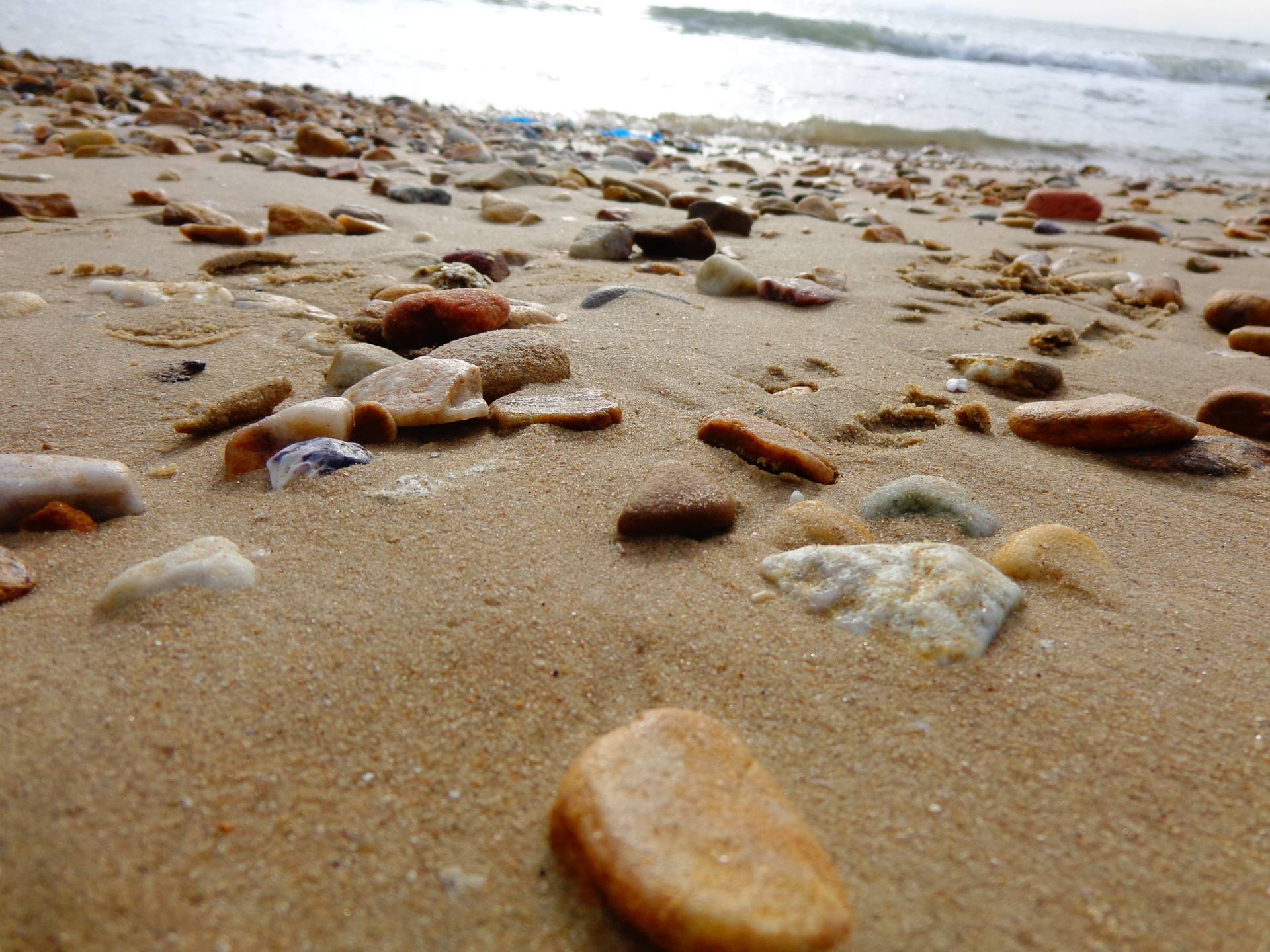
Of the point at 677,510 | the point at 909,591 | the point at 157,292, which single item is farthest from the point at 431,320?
the point at 909,591

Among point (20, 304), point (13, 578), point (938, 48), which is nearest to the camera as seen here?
point (13, 578)

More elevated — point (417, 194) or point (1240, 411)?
point (1240, 411)

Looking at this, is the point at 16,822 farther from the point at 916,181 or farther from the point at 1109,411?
the point at 916,181

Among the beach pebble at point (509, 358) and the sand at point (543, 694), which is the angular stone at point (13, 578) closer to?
the sand at point (543, 694)

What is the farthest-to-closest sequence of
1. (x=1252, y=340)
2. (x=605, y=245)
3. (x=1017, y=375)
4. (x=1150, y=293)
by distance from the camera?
(x=605, y=245), (x=1150, y=293), (x=1252, y=340), (x=1017, y=375)

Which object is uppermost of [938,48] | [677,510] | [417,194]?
[938,48]

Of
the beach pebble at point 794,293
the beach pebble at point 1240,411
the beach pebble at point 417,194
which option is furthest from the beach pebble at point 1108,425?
the beach pebble at point 417,194

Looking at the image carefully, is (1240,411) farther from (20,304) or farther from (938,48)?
(938,48)

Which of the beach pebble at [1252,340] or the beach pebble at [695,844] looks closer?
the beach pebble at [695,844]

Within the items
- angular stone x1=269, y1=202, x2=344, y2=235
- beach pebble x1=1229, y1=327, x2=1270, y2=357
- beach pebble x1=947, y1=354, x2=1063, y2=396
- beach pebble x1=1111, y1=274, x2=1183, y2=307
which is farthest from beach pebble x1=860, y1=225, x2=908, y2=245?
angular stone x1=269, y1=202, x2=344, y2=235
